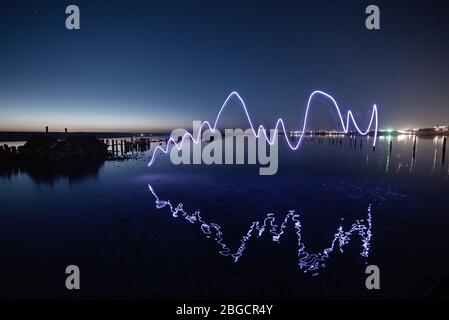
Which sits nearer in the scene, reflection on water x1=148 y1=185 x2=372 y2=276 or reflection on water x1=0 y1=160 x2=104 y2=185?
reflection on water x1=148 y1=185 x2=372 y2=276

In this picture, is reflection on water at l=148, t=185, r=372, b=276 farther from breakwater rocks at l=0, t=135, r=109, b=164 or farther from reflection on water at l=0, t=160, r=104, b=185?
breakwater rocks at l=0, t=135, r=109, b=164

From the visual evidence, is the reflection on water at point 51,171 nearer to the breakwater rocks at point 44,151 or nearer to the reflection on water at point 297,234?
the breakwater rocks at point 44,151

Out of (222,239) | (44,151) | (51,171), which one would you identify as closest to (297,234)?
(222,239)

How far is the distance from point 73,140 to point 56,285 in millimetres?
24337

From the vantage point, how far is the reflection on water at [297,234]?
22.9 ft

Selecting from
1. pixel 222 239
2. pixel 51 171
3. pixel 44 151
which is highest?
pixel 44 151

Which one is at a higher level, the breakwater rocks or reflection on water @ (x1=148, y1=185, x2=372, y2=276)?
the breakwater rocks

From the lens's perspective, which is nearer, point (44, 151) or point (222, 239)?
point (222, 239)

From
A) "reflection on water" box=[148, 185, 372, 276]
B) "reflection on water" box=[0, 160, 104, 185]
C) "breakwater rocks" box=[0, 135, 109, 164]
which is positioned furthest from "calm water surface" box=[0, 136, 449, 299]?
"breakwater rocks" box=[0, 135, 109, 164]

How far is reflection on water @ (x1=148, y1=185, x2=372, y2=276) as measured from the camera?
699 cm

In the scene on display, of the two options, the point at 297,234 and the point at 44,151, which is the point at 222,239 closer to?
the point at 297,234

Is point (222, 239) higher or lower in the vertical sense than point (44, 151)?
lower

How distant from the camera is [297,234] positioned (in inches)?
336
